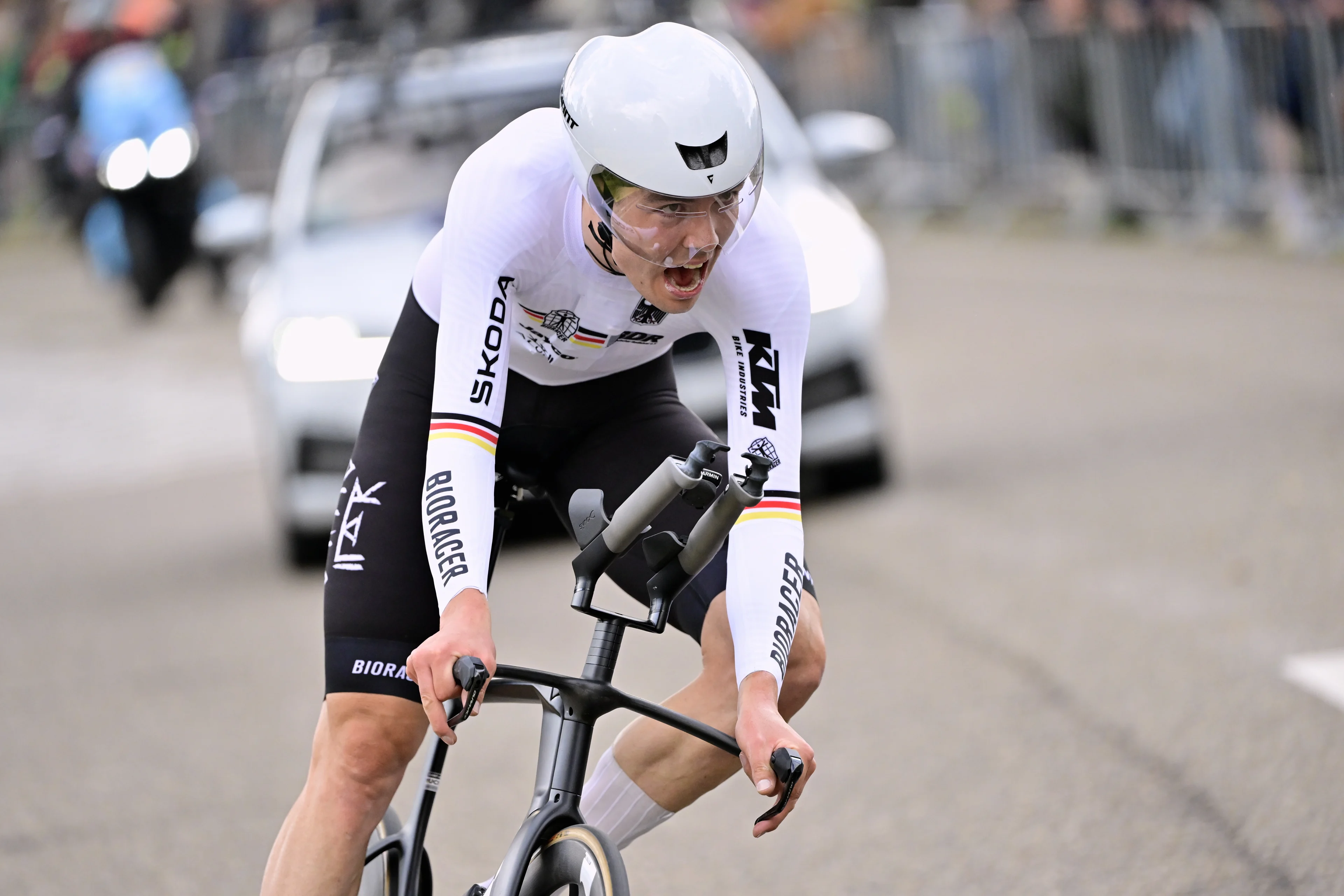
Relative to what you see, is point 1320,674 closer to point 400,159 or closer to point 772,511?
point 772,511

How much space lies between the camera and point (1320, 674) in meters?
6.09

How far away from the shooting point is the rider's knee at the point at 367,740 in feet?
11.8

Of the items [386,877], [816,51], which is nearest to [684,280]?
[386,877]

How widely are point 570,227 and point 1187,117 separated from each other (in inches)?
470

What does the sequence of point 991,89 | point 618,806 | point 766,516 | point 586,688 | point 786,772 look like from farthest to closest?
point 991,89 < point 618,806 < point 766,516 < point 586,688 < point 786,772

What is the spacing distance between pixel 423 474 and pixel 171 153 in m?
14.1

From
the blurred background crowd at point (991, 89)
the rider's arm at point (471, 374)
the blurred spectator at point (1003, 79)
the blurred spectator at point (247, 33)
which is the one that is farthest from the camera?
the blurred spectator at point (247, 33)

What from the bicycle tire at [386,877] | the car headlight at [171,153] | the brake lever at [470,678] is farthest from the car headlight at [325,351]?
the car headlight at [171,153]

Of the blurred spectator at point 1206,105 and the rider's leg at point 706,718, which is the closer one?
the rider's leg at point 706,718

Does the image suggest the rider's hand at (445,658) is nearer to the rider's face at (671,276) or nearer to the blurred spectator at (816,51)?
the rider's face at (671,276)

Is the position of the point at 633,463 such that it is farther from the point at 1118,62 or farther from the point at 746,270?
the point at 1118,62

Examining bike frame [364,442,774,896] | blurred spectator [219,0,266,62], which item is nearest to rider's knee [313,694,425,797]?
bike frame [364,442,774,896]

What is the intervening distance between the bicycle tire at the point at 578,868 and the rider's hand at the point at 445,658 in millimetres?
267

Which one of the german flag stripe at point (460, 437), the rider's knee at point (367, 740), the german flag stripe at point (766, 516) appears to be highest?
the german flag stripe at point (460, 437)
